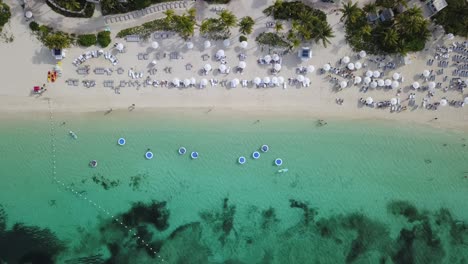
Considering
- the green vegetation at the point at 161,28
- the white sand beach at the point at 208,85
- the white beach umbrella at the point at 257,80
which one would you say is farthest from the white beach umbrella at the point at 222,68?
the green vegetation at the point at 161,28

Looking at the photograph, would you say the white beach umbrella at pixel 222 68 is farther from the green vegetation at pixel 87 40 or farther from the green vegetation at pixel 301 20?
the green vegetation at pixel 87 40

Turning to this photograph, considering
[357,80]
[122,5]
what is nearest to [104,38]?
[122,5]

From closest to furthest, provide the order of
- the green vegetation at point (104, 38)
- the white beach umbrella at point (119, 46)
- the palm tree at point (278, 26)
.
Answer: the palm tree at point (278, 26) < the green vegetation at point (104, 38) < the white beach umbrella at point (119, 46)

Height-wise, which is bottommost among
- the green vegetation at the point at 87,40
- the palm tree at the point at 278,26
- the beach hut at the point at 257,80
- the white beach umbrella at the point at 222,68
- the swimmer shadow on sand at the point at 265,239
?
the swimmer shadow on sand at the point at 265,239

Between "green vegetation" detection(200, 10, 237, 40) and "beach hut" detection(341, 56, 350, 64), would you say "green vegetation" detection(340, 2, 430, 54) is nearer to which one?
"beach hut" detection(341, 56, 350, 64)

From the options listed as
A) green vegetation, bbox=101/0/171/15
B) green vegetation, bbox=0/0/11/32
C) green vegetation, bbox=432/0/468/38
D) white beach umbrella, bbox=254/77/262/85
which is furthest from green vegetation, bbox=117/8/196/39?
green vegetation, bbox=432/0/468/38

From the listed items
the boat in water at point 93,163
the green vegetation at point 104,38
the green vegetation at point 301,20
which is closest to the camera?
the green vegetation at point 301,20

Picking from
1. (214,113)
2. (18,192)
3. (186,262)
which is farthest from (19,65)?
(186,262)
